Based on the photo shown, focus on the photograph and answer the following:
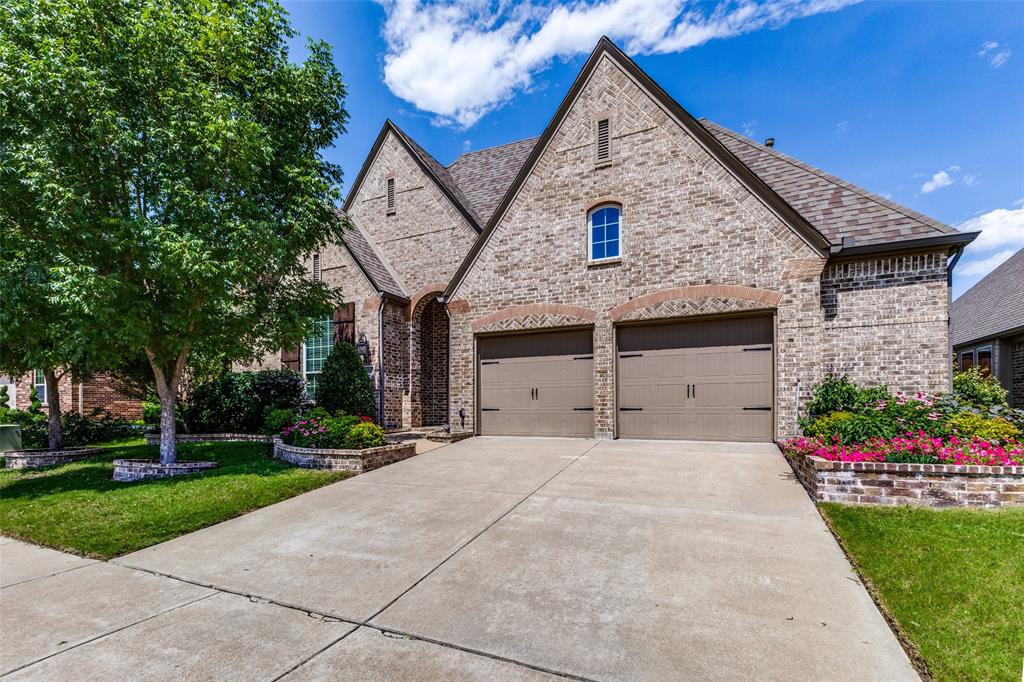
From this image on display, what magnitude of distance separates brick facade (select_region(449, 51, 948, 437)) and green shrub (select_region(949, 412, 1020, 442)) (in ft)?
7.64

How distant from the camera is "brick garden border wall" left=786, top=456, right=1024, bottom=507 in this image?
544 centimetres

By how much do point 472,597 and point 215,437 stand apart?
12.7 metres

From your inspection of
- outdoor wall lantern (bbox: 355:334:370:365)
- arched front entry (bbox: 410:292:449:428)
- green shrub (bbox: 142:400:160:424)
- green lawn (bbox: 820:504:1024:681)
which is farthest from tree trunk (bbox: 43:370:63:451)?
green lawn (bbox: 820:504:1024:681)

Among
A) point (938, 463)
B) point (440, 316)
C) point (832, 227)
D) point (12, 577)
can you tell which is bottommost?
point (12, 577)

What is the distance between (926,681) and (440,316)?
14482 mm

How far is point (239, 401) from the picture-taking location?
13734 mm

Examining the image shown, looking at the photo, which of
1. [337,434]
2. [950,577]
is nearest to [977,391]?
[950,577]

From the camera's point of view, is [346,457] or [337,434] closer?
[346,457]

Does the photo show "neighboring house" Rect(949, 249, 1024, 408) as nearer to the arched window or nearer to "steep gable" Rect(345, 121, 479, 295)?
the arched window

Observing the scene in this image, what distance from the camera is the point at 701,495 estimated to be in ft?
20.1

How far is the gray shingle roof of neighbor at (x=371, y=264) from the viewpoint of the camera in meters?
14.1

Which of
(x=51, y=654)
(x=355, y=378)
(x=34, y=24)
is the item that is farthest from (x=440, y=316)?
(x=51, y=654)

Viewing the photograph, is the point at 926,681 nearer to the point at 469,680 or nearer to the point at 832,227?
the point at 469,680

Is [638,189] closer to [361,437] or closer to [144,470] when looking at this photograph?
[361,437]
